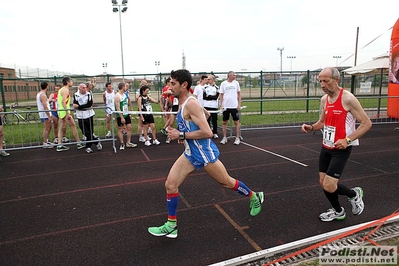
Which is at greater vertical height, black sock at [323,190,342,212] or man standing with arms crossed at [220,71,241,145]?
man standing with arms crossed at [220,71,241,145]

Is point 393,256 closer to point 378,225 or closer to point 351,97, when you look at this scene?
point 378,225

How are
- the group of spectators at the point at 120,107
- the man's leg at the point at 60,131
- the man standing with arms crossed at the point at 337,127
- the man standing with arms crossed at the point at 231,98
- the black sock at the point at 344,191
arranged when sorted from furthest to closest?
the man standing with arms crossed at the point at 231,98 → the man's leg at the point at 60,131 → the group of spectators at the point at 120,107 → the black sock at the point at 344,191 → the man standing with arms crossed at the point at 337,127

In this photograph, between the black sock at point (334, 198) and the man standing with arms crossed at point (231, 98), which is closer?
the black sock at point (334, 198)

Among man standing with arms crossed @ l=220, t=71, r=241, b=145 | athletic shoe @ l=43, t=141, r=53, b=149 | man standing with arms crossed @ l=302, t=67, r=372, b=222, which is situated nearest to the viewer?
man standing with arms crossed @ l=302, t=67, r=372, b=222

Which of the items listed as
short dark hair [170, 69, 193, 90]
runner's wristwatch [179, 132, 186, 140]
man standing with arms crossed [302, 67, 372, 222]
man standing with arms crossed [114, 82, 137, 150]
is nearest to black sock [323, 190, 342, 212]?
man standing with arms crossed [302, 67, 372, 222]

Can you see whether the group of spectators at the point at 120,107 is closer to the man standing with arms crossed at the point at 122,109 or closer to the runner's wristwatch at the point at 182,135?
the man standing with arms crossed at the point at 122,109

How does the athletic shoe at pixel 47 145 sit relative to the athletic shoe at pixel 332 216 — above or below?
above

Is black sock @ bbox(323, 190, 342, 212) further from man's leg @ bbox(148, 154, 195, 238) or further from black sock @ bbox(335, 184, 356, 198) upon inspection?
man's leg @ bbox(148, 154, 195, 238)

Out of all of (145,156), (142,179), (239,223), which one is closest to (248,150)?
(145,156)

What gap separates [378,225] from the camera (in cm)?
354

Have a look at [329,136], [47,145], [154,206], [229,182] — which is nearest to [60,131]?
[47,145]

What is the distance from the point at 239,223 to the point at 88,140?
6.01 metres

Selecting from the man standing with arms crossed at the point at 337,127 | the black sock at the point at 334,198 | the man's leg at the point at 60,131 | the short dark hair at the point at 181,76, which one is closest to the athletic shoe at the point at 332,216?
the black sock at the point at 334,198

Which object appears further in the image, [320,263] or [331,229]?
[331,229]
